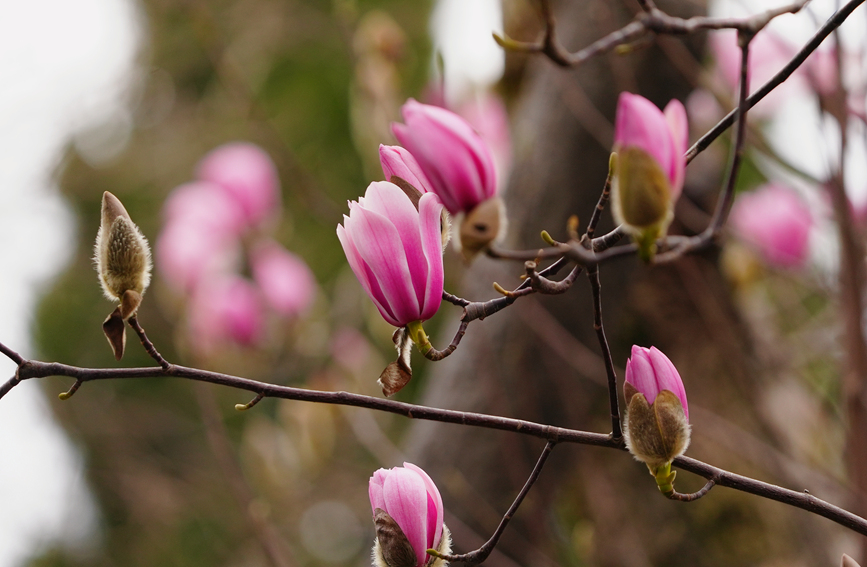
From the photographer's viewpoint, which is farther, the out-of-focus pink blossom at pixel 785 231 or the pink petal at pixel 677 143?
the out-of-focus pink blossom at pixel 785 231

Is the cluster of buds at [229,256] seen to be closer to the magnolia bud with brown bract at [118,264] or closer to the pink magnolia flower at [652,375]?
the magnolia bud with brown bract at [118,264]

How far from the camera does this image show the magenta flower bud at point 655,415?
0.80ft

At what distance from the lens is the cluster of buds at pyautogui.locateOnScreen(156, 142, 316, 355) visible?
88 centimetres

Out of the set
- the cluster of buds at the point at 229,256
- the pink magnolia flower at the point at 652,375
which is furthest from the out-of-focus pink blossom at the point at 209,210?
the pink magnolia flower at the point at 652,375

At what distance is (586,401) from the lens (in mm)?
881

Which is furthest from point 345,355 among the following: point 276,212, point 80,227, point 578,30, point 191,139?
point 80,227

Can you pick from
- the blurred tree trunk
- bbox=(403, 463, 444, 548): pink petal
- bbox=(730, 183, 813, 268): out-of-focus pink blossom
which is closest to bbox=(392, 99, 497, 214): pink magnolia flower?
bbox=(403, 463, 444, 548): pink petal

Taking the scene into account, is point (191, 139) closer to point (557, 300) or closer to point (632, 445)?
point (557, 300)

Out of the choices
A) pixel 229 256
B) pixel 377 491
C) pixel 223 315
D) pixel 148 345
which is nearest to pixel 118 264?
pixel 148 345

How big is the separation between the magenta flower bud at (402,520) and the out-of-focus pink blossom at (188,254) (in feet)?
2.19

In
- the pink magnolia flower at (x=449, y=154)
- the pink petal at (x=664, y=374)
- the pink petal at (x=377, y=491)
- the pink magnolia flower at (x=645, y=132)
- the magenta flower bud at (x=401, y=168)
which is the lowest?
the pink petal at (x=377, y=491)

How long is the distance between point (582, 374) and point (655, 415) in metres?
0.62

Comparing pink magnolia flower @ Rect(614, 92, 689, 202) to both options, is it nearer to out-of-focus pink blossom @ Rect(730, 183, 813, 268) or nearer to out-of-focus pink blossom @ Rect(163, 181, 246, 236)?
out-of-focus pink blossom @ Rect(730, 183, 813, 268)

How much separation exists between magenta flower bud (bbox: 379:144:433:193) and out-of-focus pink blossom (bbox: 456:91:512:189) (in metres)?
0.70
